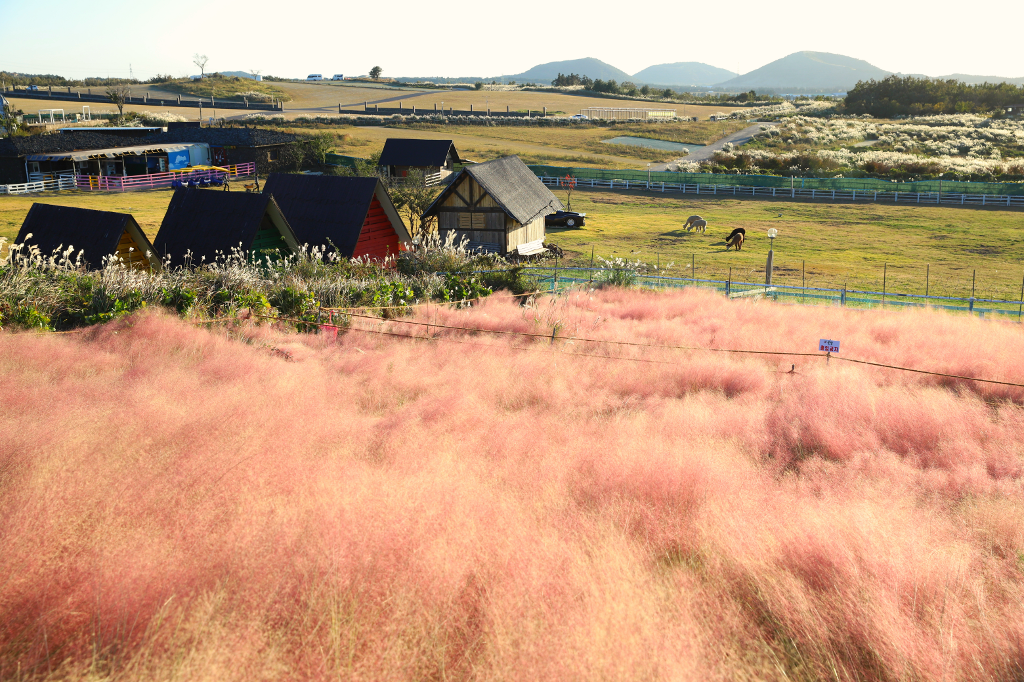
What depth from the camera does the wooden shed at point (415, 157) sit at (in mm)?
65000

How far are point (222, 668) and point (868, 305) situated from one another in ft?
84.1

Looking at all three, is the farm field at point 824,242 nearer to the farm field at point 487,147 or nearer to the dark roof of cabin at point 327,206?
the dark roof of cabin at point 327,206

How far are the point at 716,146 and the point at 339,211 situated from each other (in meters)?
86.7

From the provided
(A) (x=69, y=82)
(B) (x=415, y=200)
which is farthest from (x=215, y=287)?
(A) (x=69, y=82)

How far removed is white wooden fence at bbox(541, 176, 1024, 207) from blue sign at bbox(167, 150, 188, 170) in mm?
34840

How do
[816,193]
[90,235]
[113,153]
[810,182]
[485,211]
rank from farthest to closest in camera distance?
1. [810,182]
2. [816,193]
3. [113,153]
4. [485,211]
5. [90,235]

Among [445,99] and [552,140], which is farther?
[445,99]

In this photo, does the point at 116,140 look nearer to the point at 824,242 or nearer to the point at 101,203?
the point at 101,203

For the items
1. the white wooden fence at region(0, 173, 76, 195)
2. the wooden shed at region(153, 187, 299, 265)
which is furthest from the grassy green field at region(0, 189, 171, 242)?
the wooden shed at region(153, 187, 299, 265)

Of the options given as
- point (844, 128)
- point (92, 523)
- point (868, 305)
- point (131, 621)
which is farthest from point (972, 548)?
point (844, 128)

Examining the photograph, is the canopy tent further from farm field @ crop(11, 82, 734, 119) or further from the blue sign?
farm field @ crop(11, 82, 734, 119)

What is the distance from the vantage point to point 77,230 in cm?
1855

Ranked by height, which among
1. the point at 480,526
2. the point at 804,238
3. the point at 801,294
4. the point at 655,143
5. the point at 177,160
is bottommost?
the point at 801,294

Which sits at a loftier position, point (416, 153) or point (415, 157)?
point (416, 153)
